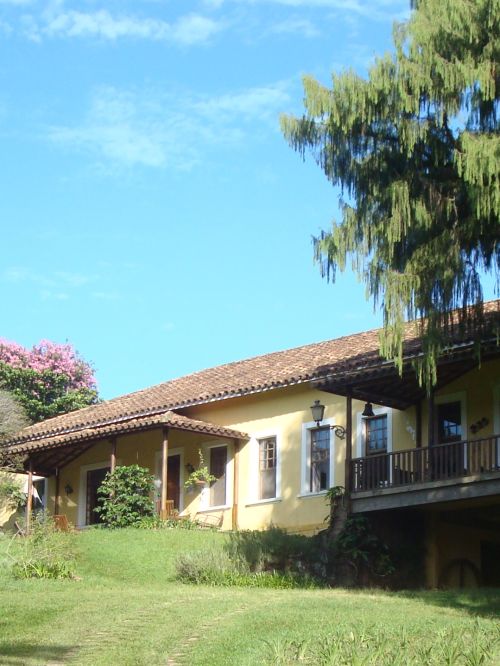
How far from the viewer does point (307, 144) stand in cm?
1948

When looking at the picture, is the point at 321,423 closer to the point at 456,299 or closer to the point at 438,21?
the point at 456,299

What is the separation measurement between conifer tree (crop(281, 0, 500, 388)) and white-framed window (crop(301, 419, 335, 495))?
9.08m

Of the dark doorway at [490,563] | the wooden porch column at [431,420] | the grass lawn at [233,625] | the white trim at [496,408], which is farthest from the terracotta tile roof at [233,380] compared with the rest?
the grass lawn at [233,625]

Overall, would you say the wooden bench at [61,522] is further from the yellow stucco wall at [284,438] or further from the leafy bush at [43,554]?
the leafy bush at [43,554]

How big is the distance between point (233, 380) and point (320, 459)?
4.05 metres

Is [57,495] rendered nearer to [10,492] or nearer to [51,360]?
[10,492]

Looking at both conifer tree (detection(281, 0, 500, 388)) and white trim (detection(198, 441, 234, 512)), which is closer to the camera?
conifer tree (detection(281, 0, 500, 388))

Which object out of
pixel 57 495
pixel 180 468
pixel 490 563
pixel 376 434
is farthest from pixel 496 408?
pixel 57 495

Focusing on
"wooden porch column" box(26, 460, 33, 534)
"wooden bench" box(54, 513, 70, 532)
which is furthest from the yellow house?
"wooden bench" box(54, 513, 70, 532)

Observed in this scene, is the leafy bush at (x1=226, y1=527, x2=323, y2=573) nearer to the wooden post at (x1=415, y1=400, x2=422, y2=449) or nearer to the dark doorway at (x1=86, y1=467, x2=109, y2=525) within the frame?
the wooden post at (x1=415, y1=400, x2=422, y2=449)

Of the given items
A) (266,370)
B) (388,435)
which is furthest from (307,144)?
(266,370)

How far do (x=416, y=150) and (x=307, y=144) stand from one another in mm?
1741

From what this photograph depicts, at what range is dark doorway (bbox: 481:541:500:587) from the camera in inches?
1048

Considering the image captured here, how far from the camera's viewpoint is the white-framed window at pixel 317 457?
28109 mm
